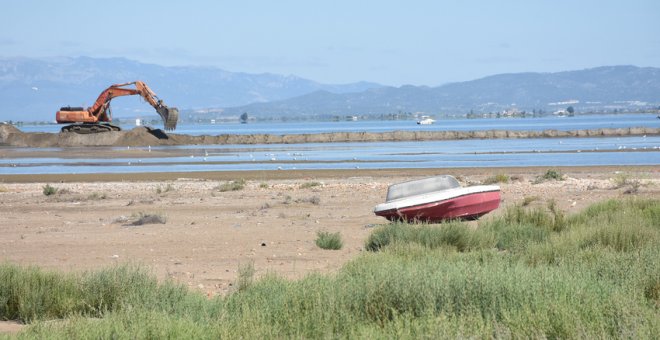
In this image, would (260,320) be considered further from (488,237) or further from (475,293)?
(488,237)

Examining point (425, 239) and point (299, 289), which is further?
point (425, 239)

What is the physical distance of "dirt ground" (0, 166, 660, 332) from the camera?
46.6 ft

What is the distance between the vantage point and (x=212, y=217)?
831 inches

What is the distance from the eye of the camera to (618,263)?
1015 cm

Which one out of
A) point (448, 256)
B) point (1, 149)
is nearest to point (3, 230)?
point (448, 256)

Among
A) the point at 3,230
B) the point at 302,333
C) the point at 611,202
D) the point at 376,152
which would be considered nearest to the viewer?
the point at 302,333

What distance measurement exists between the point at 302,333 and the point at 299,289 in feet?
3.54

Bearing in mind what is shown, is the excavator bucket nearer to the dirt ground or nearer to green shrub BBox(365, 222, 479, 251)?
the dirt ground

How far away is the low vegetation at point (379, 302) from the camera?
748 cm

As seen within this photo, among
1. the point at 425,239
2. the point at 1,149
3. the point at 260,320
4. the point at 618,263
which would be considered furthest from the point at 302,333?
the point at 1,149

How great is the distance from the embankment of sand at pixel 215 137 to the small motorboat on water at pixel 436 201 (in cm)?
4641

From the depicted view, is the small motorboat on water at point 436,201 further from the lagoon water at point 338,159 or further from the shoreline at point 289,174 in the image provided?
the lagoon water at point 338,159

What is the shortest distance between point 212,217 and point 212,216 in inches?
9.9

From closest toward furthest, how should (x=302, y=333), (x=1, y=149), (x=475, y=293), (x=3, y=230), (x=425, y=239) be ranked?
(x=302, y=333) → (x=475, y=293) → (x=425, y=239) → (x=3, y=230) → (x=1, y=149)
